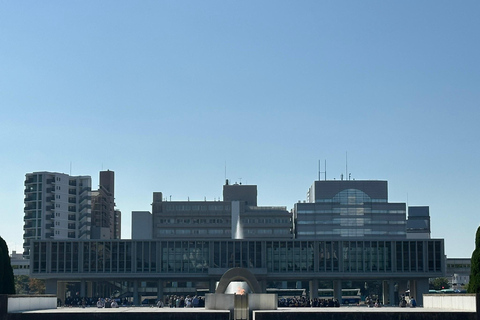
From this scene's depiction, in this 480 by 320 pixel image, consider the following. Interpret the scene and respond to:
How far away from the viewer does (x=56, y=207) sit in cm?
18812

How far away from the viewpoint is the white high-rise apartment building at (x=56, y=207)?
18700 centimetres

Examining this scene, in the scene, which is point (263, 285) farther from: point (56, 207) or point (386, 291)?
point (56, 207)

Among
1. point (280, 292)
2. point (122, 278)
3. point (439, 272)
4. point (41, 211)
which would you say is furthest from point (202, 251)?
point (41, 211)

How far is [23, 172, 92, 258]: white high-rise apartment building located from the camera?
18700 centimetres

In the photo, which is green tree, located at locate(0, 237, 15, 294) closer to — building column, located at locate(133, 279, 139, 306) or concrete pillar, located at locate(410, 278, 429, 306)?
building column, located at locate(133, 279, 139, 306)

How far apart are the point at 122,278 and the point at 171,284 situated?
1766 inches

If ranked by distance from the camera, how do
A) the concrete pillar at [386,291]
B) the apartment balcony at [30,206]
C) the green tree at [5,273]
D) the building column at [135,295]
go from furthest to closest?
the apartment balcony at [30,206] → the concrete pillar at [386,291] → the building column at [135,295] → the green tree at [5,273]

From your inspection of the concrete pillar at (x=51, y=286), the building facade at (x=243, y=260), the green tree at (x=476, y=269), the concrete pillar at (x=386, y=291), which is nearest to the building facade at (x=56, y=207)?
the building facade at (x=243, y=260)

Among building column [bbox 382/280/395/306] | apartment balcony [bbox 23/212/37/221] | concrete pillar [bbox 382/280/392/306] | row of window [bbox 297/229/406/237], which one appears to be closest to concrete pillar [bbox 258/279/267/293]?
building column [bbox 382/280/395/306]

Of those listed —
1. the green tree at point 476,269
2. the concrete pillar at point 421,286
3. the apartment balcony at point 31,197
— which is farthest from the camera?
the apartment balcony at point 31,197

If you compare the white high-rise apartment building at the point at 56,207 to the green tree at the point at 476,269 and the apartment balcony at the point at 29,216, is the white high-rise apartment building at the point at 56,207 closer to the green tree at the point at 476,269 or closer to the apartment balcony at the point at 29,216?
the apartment balcony at the point at 29,216

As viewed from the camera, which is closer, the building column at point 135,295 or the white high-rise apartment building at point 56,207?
the building column at point 135,295

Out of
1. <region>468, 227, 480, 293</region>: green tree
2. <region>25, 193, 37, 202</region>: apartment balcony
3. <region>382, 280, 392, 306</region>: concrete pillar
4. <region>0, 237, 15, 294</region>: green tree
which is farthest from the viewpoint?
<region>25, 193, 37, 202</region>: apartment balcony

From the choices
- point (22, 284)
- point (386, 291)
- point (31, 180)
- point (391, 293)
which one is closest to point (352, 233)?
point (386, 291)
